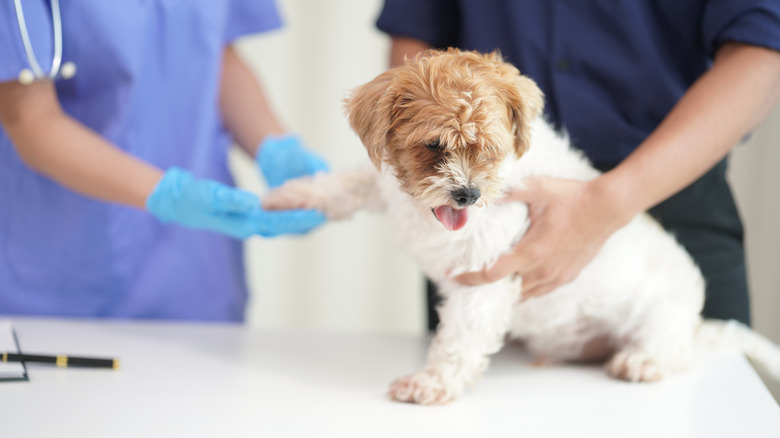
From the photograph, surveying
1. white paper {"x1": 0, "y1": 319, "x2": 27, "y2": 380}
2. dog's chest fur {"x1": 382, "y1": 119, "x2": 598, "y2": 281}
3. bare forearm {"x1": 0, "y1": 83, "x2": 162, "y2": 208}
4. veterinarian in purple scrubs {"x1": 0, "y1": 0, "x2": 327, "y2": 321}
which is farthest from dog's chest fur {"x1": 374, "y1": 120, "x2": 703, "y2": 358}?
white paper {"x1": 0, "y1": 319, "x2": 27, "y2": 380}

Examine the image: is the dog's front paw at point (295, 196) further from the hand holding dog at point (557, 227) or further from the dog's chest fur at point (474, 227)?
the hand holding dog at point (557, 227)

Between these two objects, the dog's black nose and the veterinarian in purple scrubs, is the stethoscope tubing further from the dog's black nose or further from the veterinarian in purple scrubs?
the dog's black nose

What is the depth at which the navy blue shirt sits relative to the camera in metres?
1.24

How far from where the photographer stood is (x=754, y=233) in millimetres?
1998

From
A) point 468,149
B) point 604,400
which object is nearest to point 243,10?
point 468,149

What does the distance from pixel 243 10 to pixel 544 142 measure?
3.21 feet

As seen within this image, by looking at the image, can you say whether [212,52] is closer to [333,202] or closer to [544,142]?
[333,202]

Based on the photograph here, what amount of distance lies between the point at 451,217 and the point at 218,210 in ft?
1.80

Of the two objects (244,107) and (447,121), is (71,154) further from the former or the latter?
(447,121)

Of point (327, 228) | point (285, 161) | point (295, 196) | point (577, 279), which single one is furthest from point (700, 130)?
point (327, 228)

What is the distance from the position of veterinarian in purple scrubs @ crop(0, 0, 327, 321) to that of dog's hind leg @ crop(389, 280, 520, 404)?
0.36m

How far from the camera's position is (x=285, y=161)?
1.49 metres

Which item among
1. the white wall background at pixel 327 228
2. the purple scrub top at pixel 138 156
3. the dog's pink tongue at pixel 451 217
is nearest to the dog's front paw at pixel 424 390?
the dog's pink tongue at pixel 451 217

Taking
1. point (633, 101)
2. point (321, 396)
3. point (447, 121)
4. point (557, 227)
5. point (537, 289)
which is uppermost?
point (633, 101)
